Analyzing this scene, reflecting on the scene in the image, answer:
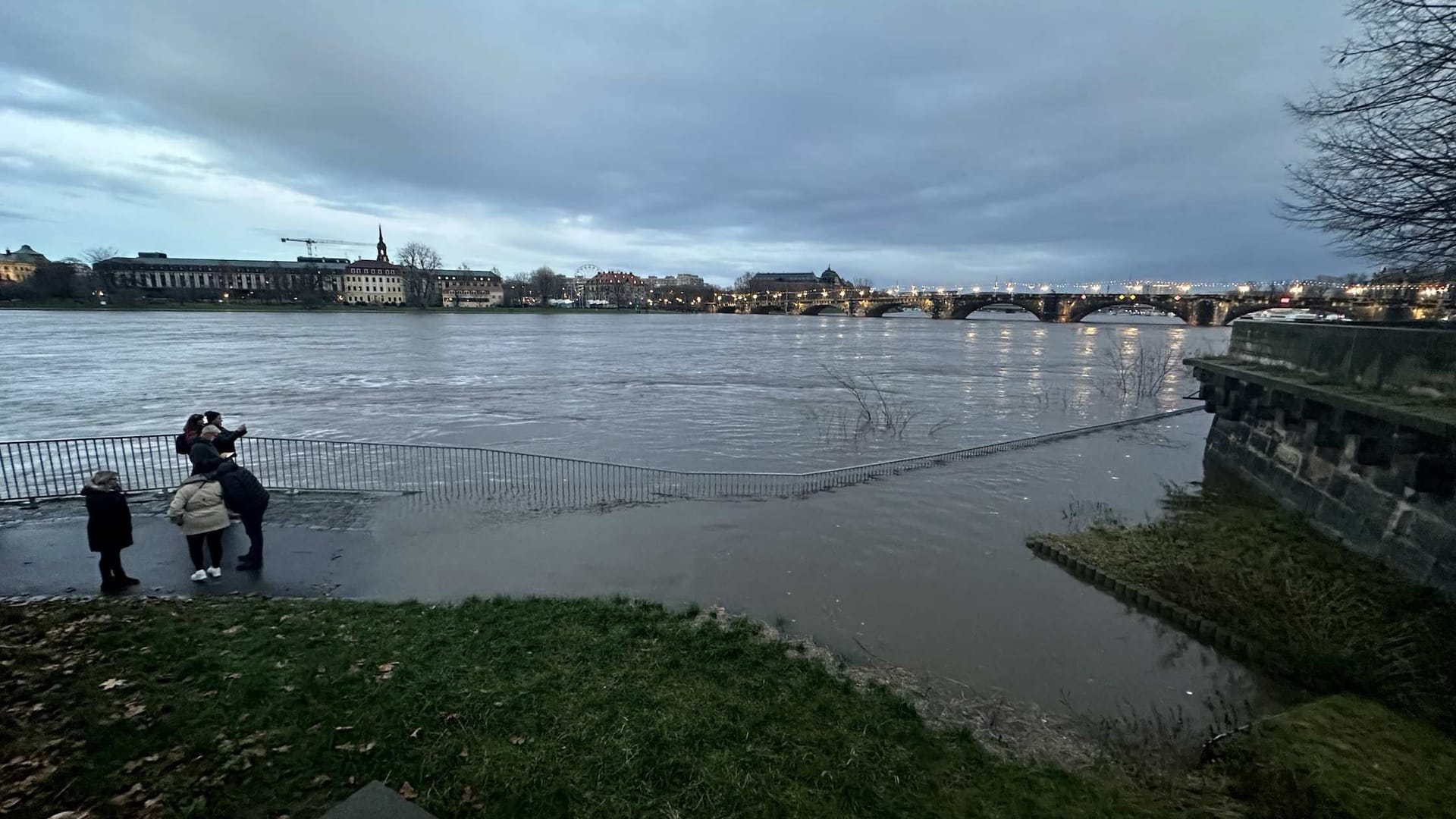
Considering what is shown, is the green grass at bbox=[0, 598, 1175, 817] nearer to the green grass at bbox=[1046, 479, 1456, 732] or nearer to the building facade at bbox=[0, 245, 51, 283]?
the green grass at bbox=[1046, 479, 1456, 732]

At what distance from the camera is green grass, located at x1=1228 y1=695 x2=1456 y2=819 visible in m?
5.19

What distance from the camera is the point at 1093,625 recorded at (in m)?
9.22

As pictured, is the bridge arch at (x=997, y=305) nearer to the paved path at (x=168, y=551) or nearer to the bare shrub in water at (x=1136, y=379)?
the bare shrub in water at (x=1136, y=379)

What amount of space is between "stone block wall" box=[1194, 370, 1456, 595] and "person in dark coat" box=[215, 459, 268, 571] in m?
16.6

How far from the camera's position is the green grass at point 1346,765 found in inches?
204

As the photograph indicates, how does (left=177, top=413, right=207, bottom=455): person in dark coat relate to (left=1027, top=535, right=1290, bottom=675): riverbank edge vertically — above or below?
above

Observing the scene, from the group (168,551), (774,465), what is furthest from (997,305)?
(168,551)

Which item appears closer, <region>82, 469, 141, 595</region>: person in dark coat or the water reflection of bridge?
<region>82, 469, 141, 595</region>: person in dark coat

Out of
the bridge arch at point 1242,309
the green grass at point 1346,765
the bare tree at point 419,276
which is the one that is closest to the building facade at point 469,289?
the bare tree at point 419,276

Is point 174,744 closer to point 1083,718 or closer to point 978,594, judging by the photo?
point 1083,718

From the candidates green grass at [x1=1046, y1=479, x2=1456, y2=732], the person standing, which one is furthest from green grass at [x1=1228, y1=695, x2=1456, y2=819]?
the person standing

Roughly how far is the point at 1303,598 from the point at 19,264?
229077 mm

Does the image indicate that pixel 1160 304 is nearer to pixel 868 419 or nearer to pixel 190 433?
pixel 868 419

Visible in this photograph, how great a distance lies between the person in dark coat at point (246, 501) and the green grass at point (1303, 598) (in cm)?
1320
